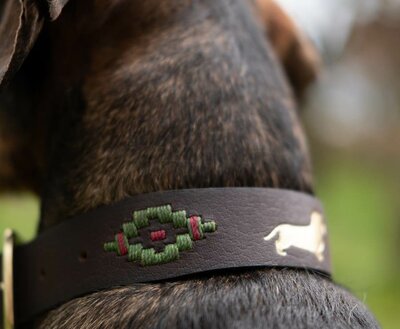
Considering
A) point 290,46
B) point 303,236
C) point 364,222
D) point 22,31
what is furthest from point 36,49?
point 364,222

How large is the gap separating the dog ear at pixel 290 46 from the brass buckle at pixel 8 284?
870 millimetres

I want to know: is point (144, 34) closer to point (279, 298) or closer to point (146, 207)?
point (146, 207)

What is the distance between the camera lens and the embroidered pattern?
1.29 metres

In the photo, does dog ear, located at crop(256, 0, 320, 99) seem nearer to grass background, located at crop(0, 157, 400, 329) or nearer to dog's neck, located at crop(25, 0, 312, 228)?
dog's neck, located at crop(25, 0, 312, 228)

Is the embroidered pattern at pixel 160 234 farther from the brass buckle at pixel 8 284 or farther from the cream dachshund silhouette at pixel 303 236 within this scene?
the brass buckle at pixel 8 284

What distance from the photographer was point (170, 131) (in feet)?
4.63

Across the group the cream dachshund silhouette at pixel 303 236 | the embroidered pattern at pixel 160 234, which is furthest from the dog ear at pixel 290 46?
the embroidered pattern at pixel 160 234

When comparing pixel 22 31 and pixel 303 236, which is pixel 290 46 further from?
pixel 22 31

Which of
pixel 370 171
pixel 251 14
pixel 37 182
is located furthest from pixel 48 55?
pixel 370 171

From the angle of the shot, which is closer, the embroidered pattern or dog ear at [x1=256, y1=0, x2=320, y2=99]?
the embroidered pattern

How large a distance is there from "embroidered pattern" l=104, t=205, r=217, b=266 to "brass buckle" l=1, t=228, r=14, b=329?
0.34 meters

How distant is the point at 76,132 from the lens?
4.95 feet

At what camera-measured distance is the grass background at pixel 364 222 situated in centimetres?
603

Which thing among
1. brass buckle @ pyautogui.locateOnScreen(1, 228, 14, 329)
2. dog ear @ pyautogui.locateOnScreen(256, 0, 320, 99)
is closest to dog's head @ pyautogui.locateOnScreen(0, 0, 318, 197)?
dog ear @ pyautogui.locateOnScreen(256, 0, 320, 99)
